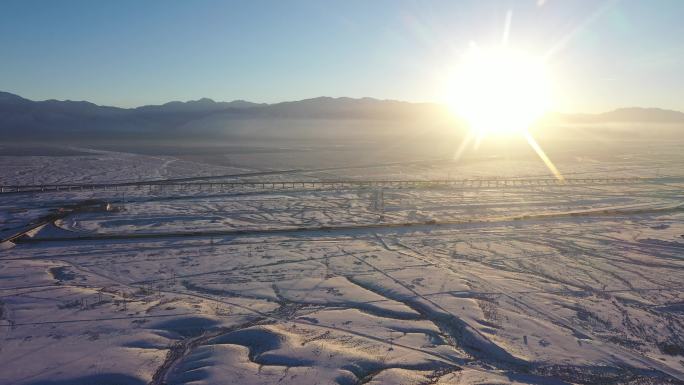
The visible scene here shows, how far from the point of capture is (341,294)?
32.3 ft

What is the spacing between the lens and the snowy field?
6902 mm

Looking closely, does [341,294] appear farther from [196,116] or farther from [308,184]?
[196,116]

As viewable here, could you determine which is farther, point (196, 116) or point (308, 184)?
point (196, 116)

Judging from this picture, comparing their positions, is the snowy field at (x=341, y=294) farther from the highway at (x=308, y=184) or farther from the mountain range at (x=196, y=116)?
the mountain range at (x=196, y=116)

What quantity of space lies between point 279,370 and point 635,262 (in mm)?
9788

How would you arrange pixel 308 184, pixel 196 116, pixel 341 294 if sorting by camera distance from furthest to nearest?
pixel 196 116
pixel 308 184
pixel 341 294

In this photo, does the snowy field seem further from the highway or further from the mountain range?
the mountain range

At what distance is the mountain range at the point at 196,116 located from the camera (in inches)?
5002

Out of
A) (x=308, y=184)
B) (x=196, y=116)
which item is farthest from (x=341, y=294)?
(x=196, y=116)

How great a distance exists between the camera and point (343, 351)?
7238 mm

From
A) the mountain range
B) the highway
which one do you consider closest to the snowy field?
the highway

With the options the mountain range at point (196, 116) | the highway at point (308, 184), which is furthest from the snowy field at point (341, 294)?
the mountain range at point (196, 116)

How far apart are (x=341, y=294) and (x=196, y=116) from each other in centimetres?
15186

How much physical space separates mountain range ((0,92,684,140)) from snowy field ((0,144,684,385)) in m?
109
